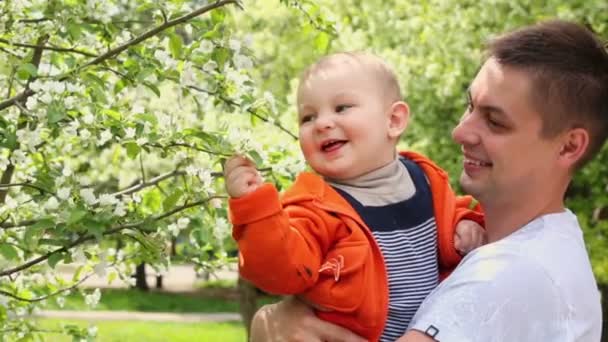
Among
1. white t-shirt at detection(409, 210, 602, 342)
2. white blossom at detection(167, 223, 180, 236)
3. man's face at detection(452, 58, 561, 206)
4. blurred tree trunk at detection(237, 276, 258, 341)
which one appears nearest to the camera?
white t-shirt at detection(409, 210, 602, 342)

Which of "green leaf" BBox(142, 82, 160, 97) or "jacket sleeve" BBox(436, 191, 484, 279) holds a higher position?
"green leaf" BBox(142, 82, 160, 97)

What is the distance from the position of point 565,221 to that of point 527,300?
1.10ft

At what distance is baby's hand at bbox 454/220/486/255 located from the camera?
2.74 meters

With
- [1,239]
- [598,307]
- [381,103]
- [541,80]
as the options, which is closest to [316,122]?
[381,103]

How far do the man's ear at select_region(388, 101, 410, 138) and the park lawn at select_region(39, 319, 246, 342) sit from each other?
1668 centimetres

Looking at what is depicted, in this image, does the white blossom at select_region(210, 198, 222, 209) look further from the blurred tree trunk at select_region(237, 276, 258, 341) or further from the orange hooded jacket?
the blurred tree trunk at select_region(237, 276, 258, 341)

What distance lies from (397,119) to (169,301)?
28424mm

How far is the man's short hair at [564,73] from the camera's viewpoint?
2453mm

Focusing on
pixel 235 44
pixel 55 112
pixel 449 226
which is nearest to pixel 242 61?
pixel 235 44

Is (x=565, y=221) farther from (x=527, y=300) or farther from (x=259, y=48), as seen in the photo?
(x=259, y=48)

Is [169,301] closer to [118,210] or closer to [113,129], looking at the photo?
[113,129]

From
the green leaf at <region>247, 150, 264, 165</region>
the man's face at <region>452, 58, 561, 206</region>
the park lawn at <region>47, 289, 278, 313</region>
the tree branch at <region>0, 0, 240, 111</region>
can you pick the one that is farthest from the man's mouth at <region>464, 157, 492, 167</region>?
the park lawn at <region>47, 289, 278, 313</region>

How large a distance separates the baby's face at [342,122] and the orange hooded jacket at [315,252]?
0.08 metres

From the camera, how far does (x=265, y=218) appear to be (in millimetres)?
2375
